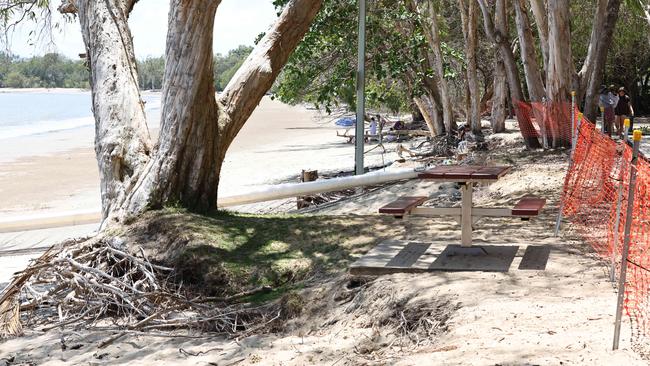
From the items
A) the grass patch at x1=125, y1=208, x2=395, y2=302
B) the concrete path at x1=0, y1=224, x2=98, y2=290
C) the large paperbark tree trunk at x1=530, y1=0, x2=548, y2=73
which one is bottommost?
the concrete path at x1=0, y1=224, x2=98, y2=290

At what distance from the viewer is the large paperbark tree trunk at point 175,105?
35.2ft

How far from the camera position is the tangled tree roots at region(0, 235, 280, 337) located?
26.4ft

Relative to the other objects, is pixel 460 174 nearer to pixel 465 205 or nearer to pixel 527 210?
pixel 465 205

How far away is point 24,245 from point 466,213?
954 cm

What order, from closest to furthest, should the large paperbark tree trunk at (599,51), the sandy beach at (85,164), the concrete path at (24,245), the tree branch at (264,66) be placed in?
the tree branch at (264,66)
the concrete path at (24,245)
the large paperbark tree trunk at (599,51)
the sandy beach at (85,164)

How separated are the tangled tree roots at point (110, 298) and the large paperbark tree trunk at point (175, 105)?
1242 millimetres

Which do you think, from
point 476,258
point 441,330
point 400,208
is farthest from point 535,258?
point 441,330

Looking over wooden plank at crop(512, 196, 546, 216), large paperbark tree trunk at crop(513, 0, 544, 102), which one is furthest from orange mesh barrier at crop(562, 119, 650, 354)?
large paperbark tree trunk at crop(513, 0, 544, 102)

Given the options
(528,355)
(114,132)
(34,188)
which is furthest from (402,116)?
(528,355)

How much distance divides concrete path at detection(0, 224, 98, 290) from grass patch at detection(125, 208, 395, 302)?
223cm

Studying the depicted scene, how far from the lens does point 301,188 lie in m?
14.3

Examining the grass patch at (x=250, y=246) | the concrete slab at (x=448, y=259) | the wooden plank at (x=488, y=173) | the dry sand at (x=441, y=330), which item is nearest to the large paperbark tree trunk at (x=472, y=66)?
the grass patch at (x=250, y=246)

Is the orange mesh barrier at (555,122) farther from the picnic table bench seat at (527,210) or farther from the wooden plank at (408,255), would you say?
the picnic table bench seat at (527,210)

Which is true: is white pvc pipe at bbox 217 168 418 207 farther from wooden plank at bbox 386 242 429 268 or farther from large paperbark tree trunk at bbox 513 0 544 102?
large paperbark tree trunk at bbox 513 0 544 102
